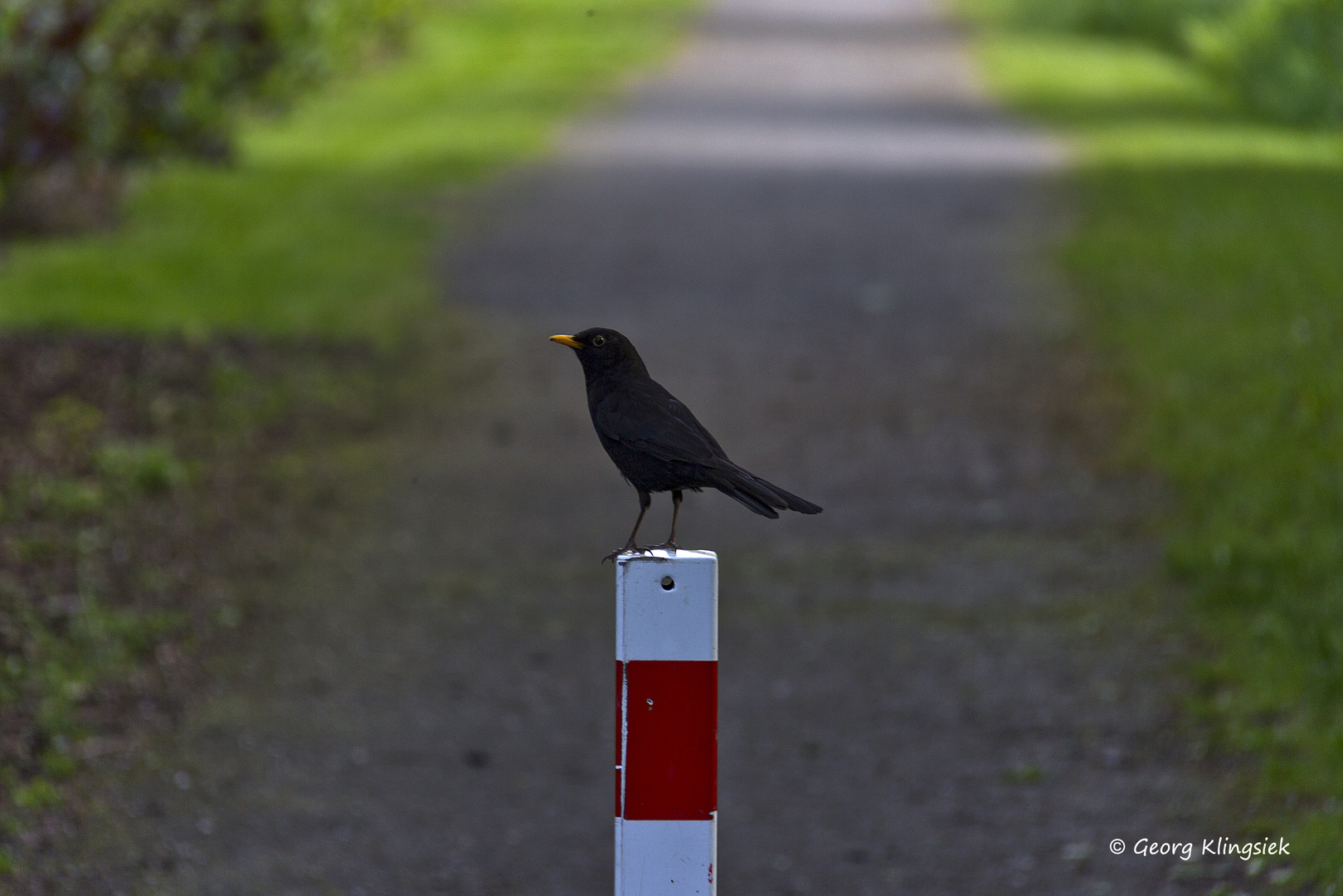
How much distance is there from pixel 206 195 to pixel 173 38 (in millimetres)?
1445

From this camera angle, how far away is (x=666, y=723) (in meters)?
3.48

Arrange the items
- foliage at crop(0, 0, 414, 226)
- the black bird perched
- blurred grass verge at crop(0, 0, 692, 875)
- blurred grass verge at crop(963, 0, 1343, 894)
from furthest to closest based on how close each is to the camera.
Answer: foliage at crop(0, 0, 414, 226), blurred grass verge at crop(0, 0, 692, 875), blurred grass verge at crop(963, 0, 1343, 894), the black bird perched

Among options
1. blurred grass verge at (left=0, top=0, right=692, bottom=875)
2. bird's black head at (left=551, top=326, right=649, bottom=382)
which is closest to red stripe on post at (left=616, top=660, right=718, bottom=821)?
bird's black head at (left=551, top=326, right=649, bottom=382)

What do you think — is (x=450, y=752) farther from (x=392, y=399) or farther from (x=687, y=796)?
(x=392, y=399)

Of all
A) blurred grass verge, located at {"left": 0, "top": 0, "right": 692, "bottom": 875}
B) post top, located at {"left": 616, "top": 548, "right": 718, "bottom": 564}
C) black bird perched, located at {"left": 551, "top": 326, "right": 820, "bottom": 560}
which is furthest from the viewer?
blurred grass verge, located at {"left": 0, "top": 0, "right": 692, "bottom": 875}

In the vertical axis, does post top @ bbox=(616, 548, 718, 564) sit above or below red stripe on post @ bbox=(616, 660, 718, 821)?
above

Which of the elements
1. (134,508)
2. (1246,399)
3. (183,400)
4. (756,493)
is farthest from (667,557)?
(183,400)

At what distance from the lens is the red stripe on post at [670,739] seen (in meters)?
3.46

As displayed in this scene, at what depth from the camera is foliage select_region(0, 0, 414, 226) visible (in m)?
9.92

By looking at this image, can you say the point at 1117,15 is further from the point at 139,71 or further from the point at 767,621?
the point at 767,621

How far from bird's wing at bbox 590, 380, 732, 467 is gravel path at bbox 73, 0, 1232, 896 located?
1.79m

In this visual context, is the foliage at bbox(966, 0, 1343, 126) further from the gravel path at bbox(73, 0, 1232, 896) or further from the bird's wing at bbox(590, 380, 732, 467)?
the bird's wing at bbox(590, 380, 732, 467)

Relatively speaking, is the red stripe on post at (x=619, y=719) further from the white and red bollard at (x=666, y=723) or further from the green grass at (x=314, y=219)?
the green grass at (x=314, y=219)

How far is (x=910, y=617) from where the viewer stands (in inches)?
270
